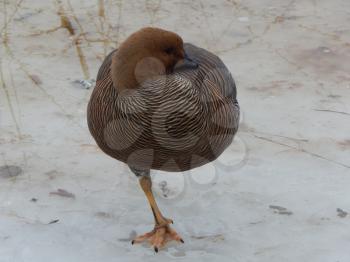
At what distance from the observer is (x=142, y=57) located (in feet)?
10.5

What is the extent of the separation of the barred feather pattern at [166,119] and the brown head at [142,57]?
39 mm

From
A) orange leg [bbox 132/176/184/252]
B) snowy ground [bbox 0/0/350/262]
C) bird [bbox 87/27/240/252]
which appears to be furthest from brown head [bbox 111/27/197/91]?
snowy ground [bbox 0/0/350/262]

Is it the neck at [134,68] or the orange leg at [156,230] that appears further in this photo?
the orange leg at [156,230]

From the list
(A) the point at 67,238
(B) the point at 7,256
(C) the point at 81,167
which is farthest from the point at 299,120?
(B) the point at 7,256

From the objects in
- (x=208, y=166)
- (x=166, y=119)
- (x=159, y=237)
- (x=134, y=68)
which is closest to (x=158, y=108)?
(x=166, y=119)

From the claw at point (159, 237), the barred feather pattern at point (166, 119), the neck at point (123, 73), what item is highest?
the neck at point (123, 73)

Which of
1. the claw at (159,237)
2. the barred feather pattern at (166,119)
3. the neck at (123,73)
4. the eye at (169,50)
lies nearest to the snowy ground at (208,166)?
the claw at (159,237)

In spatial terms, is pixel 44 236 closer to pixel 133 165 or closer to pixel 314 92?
pixel 133 165

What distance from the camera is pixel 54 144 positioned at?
14.6ft

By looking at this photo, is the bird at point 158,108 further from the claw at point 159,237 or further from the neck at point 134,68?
the claw at point 159,237

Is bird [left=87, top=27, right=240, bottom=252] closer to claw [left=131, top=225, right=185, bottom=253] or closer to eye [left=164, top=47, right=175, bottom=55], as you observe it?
eye [left=164, top=47, right=175, bottom=55]

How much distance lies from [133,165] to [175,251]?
1.58ft

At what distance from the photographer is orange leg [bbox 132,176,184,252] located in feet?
12.1

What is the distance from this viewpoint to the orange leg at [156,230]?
3701 mm
